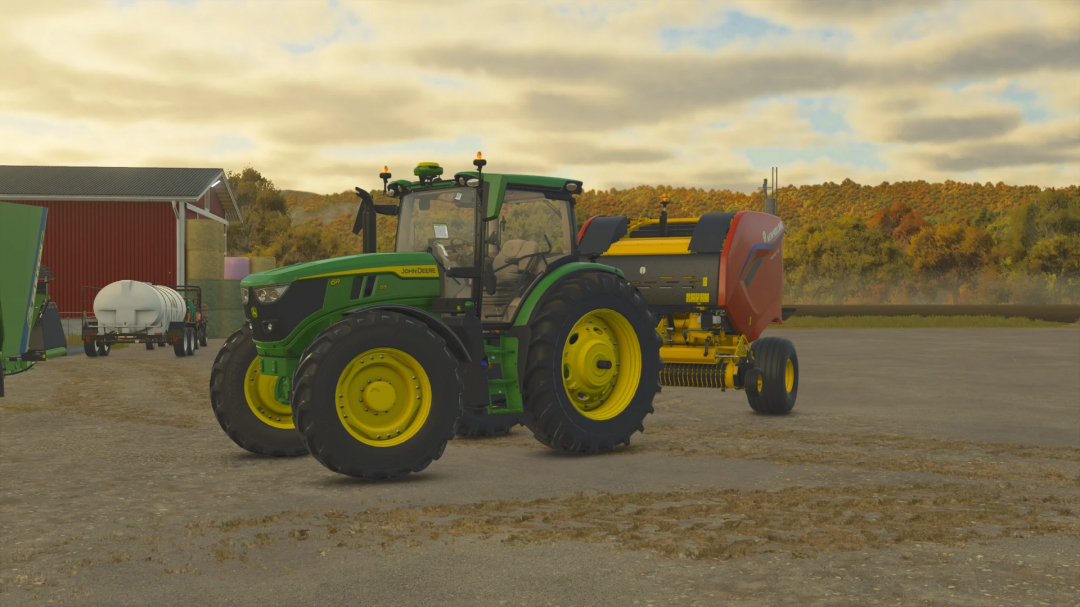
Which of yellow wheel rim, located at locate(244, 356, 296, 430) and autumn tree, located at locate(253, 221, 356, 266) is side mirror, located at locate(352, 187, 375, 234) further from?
autumn tree, located at locate(253, 221, 356, 266)

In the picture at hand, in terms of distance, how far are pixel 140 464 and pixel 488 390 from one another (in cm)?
338

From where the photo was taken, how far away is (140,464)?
368 inches

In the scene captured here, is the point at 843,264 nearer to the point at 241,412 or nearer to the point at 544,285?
the point at 544,285

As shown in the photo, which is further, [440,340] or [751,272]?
[751,272]

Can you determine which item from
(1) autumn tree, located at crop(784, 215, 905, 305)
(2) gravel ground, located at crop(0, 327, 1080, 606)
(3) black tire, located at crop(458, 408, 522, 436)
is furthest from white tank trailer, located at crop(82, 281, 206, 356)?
(1) autumn tree, located at crop(784, 215, 905, 305)

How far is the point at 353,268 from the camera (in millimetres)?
8734

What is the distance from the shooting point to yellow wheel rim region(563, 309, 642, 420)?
32.6ft

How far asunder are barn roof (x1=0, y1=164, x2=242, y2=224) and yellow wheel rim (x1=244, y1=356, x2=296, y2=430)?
28291mm

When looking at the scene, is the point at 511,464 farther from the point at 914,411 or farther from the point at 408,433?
the point at 914,411

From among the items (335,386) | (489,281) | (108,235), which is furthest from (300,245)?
(335,386)

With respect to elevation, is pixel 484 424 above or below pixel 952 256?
below

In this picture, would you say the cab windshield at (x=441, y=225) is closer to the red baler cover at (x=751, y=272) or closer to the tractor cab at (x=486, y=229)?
the tractor cab at (x=486, y=229)

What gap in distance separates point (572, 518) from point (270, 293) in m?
3.38

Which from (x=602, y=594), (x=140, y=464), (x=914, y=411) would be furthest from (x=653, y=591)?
(x=914, y=411)
